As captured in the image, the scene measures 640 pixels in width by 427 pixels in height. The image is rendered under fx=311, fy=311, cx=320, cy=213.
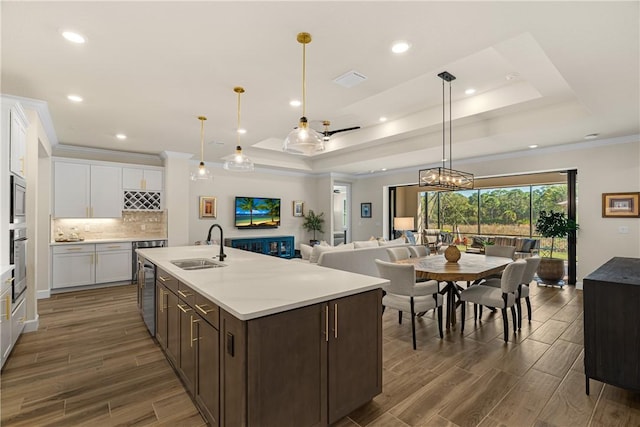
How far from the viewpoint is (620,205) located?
515 cm

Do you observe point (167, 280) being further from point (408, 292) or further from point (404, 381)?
point (408, 292)

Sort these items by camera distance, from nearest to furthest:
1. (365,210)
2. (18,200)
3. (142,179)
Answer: (18,200) → (142,179) → (365,210)

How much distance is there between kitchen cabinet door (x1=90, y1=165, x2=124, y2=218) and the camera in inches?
227

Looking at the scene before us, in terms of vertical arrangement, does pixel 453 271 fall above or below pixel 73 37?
below

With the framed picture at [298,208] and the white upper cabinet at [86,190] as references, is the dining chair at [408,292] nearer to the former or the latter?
the white upper cabinet at [86,190]

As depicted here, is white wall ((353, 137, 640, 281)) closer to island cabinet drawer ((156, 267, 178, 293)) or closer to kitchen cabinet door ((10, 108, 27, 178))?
island cabinet drawer ((156, 267, 178, 293))

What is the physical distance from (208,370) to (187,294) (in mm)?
566

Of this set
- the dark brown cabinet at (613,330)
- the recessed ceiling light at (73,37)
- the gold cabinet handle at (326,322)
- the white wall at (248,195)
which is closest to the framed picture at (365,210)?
the white wall at (248,195)

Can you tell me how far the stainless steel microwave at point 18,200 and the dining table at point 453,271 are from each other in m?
4.17

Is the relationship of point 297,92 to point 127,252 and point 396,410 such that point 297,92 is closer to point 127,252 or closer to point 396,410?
point 396,410

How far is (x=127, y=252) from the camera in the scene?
5848 mm

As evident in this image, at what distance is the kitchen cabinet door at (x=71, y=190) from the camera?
5426mm

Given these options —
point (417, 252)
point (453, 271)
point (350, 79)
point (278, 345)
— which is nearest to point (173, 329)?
point (278, 345)

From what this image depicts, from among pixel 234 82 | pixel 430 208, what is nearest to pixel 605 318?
pixel 234 82
